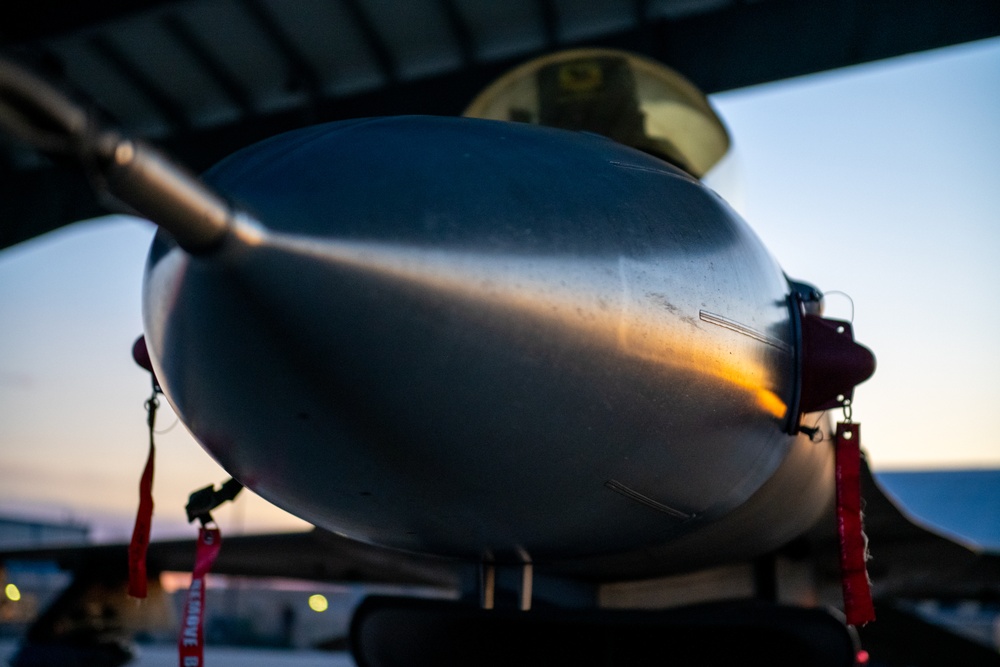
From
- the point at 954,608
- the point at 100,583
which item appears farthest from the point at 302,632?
the point at 100,583

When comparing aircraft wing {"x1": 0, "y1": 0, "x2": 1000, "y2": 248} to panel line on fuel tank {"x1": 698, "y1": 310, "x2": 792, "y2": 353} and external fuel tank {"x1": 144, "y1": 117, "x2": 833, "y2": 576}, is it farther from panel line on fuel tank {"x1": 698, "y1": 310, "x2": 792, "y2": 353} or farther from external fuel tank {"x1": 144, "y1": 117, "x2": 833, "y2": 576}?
external fuel tank {"x1": 144, "y1": 117, "x2": 833, "y2": 576}

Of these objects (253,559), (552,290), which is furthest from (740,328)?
(253,559)

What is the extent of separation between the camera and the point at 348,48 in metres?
9.34

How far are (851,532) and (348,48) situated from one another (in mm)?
8634

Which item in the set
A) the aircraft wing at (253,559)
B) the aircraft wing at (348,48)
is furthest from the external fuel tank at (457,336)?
the aircraft wing at (348,48)

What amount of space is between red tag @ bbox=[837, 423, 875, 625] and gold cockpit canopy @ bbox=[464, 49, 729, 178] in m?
1.28

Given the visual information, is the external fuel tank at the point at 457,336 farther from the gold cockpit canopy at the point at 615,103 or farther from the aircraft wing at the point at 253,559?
the aircraft wing at the point at 253,559

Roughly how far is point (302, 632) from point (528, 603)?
32926 mm

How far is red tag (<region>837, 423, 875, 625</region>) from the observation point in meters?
2.02

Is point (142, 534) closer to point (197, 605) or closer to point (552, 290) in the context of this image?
point (197, 605)

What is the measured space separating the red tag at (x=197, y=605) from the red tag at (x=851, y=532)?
5.52 ft

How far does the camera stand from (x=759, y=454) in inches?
74.7

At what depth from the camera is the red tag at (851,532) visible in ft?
6.62

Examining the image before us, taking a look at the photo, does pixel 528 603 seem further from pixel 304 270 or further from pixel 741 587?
pixel 741 587
